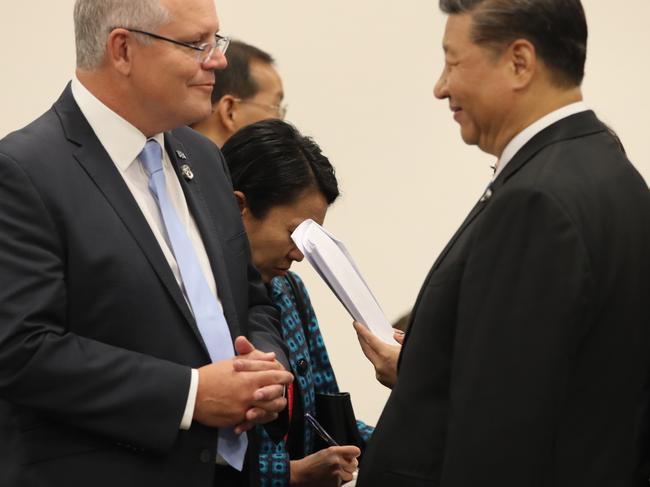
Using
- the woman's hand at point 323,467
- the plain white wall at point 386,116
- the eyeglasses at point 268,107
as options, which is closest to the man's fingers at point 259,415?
the woman's hand at point 323,467

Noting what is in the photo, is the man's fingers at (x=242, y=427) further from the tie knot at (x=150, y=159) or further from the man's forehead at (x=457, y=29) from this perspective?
the man's forehead at (x=457, y=29)

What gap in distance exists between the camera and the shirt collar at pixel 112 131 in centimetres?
201

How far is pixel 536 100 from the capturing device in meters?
1.69

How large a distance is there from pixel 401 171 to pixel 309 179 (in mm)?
1850

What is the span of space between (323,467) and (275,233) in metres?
0.55

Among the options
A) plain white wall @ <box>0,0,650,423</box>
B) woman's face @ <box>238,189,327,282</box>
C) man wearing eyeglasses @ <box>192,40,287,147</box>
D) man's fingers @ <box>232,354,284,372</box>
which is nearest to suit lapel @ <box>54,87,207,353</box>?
man's fingers @ <box>232,354,284,372</box>

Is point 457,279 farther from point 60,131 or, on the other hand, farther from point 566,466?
point 60,131

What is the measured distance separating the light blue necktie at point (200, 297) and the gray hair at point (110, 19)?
21 cm

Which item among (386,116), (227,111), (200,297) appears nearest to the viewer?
(200,297)

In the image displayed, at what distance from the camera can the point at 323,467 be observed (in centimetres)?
234

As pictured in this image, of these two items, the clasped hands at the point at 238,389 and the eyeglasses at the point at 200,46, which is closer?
the clasped hands at the point at 238,389

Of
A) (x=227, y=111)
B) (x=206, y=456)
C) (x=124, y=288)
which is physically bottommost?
(x=206, y=456)

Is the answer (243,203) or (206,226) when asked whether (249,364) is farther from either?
(243,203)

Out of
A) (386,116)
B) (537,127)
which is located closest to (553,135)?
(537,127)
